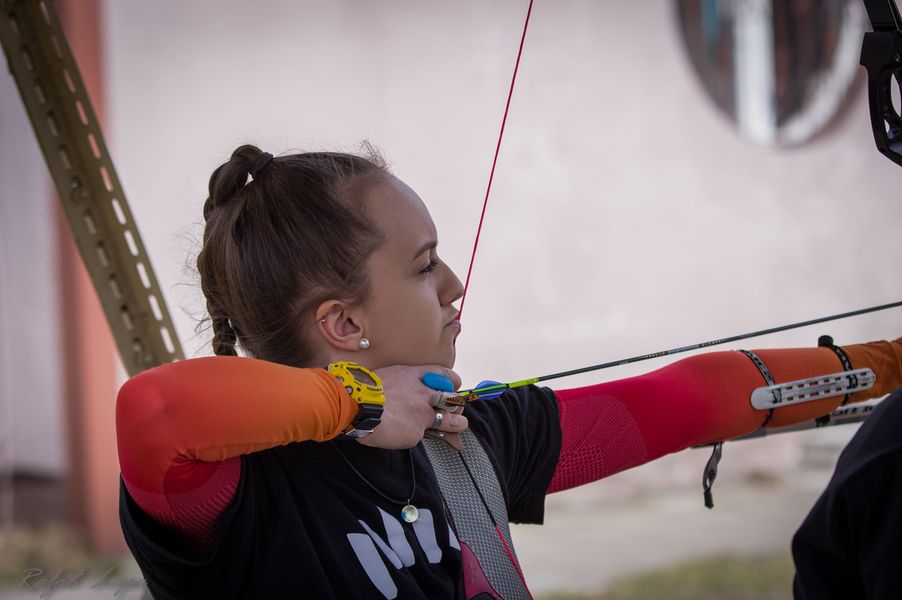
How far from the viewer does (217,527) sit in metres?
0.91

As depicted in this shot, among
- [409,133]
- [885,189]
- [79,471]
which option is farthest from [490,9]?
[79,471]

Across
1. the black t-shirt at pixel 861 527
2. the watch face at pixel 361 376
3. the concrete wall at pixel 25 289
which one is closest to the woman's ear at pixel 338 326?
the watch face at pixel 361 376

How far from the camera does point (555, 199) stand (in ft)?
10.9

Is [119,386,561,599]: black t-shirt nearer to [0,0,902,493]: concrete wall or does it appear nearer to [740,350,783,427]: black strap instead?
[740,350,783,427]: black strap

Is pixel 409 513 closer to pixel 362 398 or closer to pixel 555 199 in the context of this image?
pixel 362 398

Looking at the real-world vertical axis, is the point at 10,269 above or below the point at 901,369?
above

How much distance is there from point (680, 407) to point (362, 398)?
0.53 m

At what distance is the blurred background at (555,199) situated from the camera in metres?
2.95

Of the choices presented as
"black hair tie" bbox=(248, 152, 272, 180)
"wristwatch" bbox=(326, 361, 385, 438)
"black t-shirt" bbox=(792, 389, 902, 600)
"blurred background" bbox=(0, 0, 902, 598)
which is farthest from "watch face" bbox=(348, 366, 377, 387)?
"blurred background" bbox=(0, 0, 902, 598)

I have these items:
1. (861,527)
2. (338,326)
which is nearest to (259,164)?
(338,326)

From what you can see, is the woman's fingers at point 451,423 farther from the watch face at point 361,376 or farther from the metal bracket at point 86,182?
the metal bracket at point 86,182

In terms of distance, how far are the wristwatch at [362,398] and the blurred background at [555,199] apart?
1.79m

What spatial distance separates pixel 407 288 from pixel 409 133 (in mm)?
2011

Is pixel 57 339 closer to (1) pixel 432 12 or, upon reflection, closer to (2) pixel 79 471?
(2) pixel 79 471
